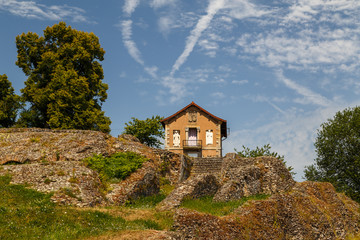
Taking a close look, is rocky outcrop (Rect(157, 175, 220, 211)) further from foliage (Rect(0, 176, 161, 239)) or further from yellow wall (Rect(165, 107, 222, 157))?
yellow wall (Rect(165, 107, 222, 157))

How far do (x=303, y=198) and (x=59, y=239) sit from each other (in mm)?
13033

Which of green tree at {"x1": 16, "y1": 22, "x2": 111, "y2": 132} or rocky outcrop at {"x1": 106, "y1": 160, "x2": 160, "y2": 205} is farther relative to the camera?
green tree at {"x1": 16, "y1": 22, "x2": 111, "y2": 132}

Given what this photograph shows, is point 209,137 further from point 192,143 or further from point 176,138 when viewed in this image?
point 176,138

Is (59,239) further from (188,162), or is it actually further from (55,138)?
(188,162)

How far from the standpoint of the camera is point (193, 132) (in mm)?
53312

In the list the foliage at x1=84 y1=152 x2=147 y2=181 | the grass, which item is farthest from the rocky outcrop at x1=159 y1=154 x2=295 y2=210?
the foliage at x1=84 y1=152 x2=147 y2=181

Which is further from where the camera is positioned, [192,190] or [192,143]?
[192,143]

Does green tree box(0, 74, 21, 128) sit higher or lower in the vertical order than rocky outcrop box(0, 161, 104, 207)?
higher

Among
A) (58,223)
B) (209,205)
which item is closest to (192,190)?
(209,205)

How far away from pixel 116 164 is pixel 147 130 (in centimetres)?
2456

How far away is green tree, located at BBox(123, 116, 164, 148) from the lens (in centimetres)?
5056

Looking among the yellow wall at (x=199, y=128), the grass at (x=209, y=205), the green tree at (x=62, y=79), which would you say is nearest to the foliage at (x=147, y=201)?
the grass at (x=209, y=205)

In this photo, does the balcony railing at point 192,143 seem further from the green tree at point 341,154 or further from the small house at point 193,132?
the green tree at point 341,154

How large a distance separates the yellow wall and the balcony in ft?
1.54
